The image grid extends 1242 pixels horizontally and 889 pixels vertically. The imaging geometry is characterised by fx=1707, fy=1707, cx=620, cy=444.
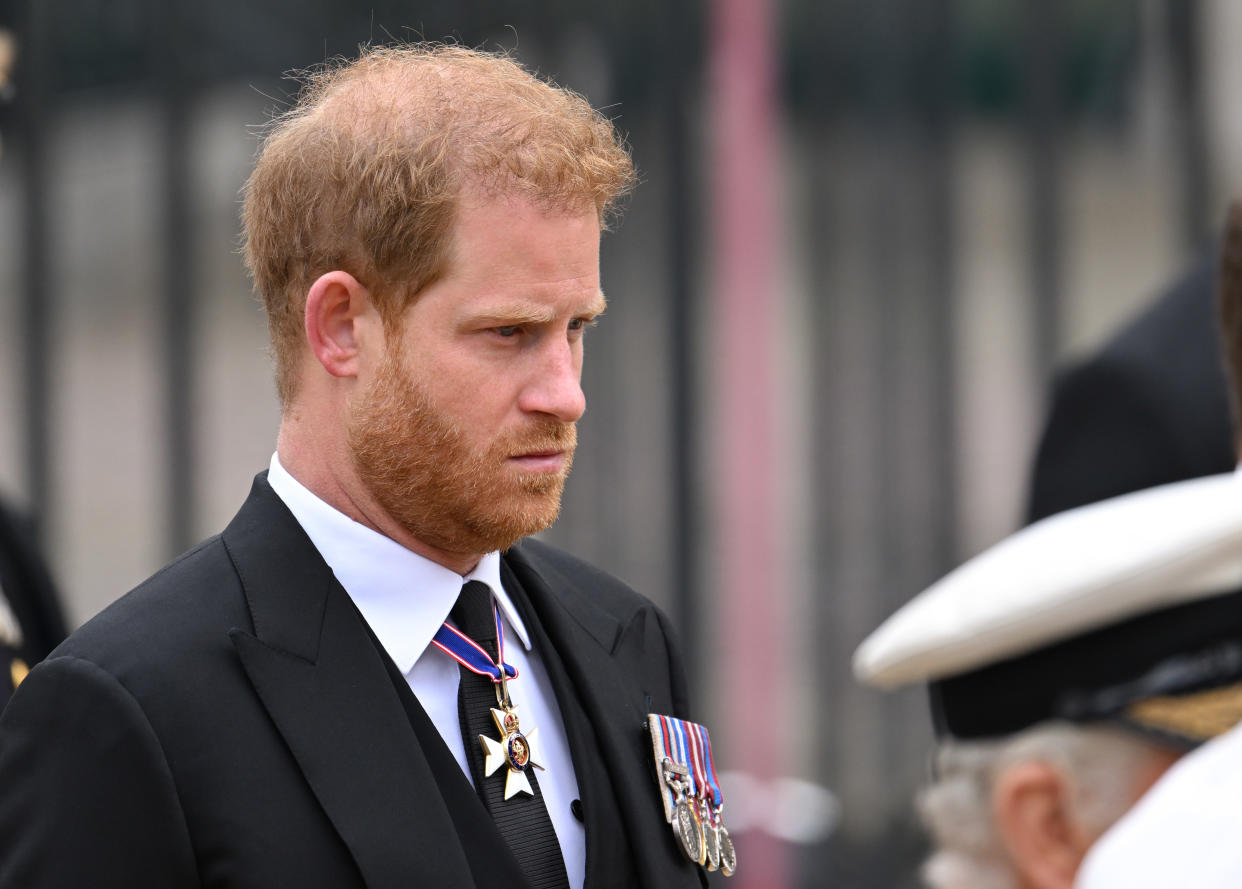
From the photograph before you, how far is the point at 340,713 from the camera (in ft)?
5.40

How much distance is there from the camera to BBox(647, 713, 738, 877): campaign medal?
1864 mm

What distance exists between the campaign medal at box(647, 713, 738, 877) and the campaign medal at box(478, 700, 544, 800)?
183mm

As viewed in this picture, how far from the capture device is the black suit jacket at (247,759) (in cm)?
153

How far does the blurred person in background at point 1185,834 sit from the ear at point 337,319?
942 mm

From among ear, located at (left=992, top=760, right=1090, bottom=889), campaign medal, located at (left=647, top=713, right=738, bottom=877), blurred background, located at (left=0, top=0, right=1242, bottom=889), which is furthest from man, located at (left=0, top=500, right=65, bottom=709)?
ear, located at (left=992, top=760, right=1090, bottom=889)

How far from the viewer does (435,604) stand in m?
1.76

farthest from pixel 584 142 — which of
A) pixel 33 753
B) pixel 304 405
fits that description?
pixel 33 753

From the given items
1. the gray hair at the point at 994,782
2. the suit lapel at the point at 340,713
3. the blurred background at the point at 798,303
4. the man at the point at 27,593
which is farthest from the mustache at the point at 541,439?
the blurred background at the point at 798,303

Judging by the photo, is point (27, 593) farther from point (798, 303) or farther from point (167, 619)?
point (798, 303)

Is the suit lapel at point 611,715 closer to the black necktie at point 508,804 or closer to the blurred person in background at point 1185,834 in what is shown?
the black necktie at point 508,804

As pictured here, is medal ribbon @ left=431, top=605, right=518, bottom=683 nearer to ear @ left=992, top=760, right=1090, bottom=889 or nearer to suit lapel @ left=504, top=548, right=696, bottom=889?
suit lapel @ left=504, top=548, right=696, bottom=889

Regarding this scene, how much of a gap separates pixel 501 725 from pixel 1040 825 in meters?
0.68

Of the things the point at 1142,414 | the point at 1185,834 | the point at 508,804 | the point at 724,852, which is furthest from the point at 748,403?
the point at 1185,834

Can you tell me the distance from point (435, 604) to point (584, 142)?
0.51m
